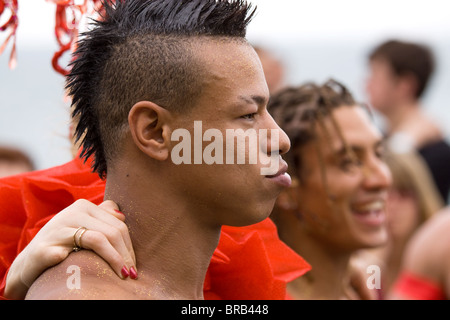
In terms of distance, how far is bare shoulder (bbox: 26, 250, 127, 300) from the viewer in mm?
1772

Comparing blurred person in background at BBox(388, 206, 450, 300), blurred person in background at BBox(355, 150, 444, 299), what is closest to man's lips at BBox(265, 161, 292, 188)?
blurred person in background at BBox(388, 206, 450, 300)

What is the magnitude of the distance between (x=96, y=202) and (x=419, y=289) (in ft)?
6.30

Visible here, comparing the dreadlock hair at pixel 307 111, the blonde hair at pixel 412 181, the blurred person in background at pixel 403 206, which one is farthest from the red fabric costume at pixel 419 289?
the blonde hair at pixel 412 181

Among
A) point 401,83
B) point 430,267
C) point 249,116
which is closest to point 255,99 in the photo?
point 249,116

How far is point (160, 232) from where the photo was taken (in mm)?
1976

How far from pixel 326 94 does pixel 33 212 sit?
165 centimetres

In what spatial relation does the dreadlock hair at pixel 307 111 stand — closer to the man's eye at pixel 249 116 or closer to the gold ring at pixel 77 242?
the man's eye at pixel 249 116

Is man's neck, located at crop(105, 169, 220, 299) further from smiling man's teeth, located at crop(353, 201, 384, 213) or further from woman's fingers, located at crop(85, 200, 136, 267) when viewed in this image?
smiling man's teeth, located at crop(353, 201, 384, 213)

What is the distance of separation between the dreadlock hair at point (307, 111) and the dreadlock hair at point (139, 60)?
1.36 meters

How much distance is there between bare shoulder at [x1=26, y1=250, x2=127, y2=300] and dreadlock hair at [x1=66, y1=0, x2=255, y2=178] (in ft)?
0.98

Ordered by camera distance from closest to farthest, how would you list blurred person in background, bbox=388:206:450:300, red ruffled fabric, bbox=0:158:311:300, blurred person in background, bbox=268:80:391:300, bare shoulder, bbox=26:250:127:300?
bare shoulder, bbox=26:250:127:300 → red ruffled fabric, bbox=0:158:311:300 → blurred person in background, bbox=268:80:391:300 → blurred person in background, bbox=388:206:450:300

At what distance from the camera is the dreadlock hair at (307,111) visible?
11.2ft

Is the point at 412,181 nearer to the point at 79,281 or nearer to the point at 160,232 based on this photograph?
the point at 160,232
